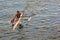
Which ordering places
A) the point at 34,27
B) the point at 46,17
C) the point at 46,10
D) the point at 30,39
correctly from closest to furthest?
1. the point at 30,39
2. the point at 34,27
3. the point at 46,17
4. the point at 46,10

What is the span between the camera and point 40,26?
8.43 ft

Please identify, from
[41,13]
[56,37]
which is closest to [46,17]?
[41,13]

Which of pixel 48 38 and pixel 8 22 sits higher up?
pixel 8 22

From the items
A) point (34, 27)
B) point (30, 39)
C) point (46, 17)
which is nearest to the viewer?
point (30, 39)

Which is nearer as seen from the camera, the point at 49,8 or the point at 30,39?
the point at 30,39

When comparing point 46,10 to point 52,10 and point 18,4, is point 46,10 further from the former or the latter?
point 18,4

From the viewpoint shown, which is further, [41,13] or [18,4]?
[18,4]

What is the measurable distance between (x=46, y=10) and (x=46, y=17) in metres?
0.20

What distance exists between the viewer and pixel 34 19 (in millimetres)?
2717

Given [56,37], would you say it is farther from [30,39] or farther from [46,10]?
[46,10]

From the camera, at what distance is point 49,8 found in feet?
9.86

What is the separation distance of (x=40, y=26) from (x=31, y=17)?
24 cm

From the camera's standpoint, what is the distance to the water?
7.88ft

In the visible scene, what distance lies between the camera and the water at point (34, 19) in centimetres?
240
